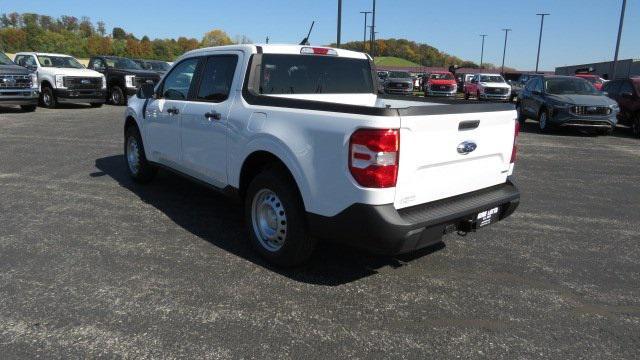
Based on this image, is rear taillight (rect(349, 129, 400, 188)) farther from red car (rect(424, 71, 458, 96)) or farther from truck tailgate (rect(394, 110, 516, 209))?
red car (rect(424, 71, 458, 96))

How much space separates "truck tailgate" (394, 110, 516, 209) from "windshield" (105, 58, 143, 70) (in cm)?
1954

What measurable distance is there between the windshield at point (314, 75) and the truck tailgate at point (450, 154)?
1.78 meters

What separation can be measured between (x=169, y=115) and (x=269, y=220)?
215 centimetres

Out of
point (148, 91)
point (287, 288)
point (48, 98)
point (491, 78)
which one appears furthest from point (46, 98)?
point (491, 78)

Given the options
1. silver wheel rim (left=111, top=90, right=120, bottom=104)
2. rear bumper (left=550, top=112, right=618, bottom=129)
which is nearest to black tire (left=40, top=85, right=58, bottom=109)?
silver wheel rim (left=111, top=90, right=120, bottom=104)

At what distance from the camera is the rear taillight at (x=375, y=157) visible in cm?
306

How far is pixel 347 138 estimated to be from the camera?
317 cm

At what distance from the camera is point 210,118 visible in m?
4.66

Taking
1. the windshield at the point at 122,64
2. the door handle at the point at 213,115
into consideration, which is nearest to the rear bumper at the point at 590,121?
the door handle at the point at 213,115

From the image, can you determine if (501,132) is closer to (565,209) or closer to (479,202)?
(479,202)

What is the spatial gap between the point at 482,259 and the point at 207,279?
241 cm

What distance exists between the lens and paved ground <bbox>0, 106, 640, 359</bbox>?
9.72ft

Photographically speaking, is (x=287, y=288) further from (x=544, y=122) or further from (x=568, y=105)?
(x=544, y=122)

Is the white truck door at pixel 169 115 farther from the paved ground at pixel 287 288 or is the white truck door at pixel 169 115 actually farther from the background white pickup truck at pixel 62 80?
the background white pickup truck at pixel 62 80
